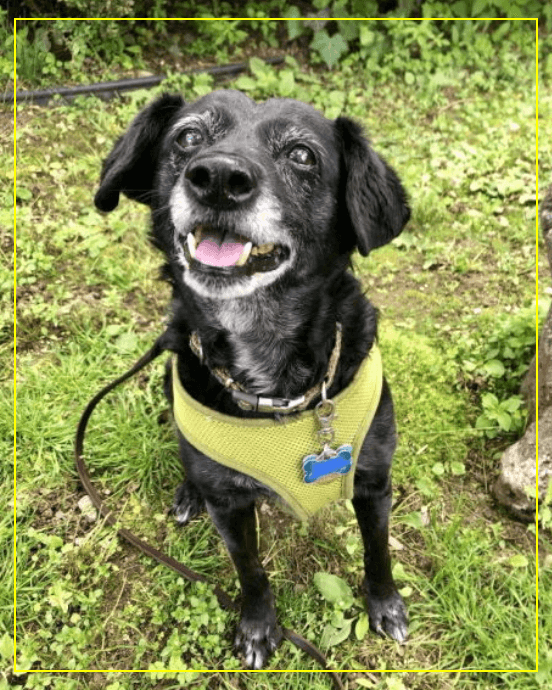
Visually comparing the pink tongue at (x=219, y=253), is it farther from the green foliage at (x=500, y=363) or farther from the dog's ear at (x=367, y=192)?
the green foliage at (x=500, y=363)

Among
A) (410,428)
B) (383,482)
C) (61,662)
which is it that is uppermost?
(383,482)

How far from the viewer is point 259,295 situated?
82.0 inches

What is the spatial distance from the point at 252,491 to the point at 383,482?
1.66ft

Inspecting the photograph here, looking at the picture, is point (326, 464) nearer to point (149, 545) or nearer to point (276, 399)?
point (276, 399)

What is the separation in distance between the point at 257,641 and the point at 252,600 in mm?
161

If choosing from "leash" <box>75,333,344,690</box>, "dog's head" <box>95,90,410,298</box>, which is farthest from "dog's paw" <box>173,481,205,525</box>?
"dog's head" <box>95,90,410,298</box>

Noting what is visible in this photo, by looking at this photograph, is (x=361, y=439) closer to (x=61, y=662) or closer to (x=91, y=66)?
(x=61, y=662)

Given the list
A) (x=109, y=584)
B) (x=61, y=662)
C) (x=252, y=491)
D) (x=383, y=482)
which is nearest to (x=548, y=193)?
(x=383, y=482)

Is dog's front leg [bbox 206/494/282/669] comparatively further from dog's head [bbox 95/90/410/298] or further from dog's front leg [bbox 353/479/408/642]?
dog's head [bbox 95/90/410/298]

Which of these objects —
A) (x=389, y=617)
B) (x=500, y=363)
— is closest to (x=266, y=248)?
(x=389, y=617)

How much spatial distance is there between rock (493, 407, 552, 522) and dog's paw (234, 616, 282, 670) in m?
1.23

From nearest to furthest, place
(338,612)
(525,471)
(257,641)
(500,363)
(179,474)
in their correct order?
1. (257,641)
2. (338,612)
3. (525,471)
4. (179,474)
5. (500,363)

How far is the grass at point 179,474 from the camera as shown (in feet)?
8.83

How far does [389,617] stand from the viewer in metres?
2.72
